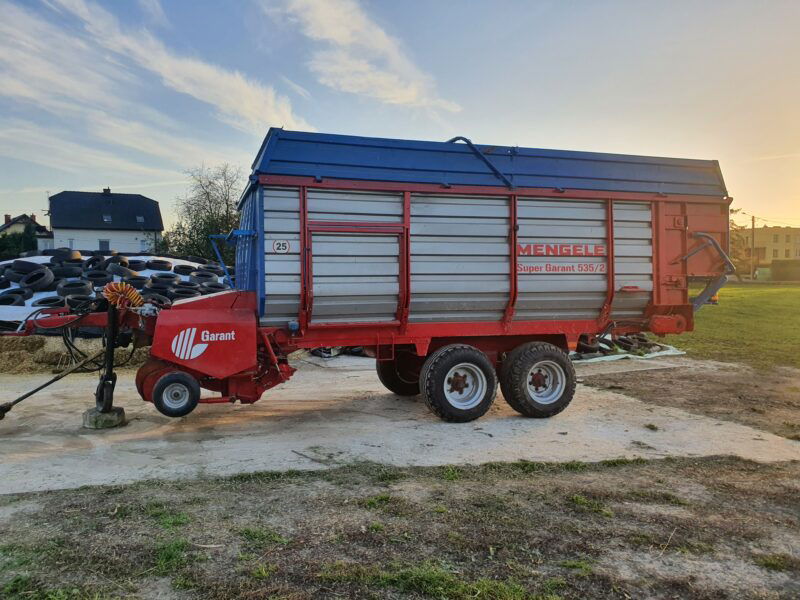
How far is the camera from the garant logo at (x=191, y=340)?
675 cm

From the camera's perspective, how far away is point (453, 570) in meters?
3.59

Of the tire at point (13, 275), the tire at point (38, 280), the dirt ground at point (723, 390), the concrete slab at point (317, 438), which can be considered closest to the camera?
the concrete slab at point (317, 438)

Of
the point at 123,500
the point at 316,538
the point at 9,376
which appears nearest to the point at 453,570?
the point at 316,538

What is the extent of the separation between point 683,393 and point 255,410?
6804 millimetres

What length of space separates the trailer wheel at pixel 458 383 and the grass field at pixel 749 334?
8.34 meters

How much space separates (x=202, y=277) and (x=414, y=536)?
14.2 metres

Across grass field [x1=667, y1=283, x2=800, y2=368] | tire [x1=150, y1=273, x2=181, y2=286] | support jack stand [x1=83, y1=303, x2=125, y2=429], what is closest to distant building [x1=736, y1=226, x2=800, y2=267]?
grass field [x1=667, y1=283, x2=800, y2=368]

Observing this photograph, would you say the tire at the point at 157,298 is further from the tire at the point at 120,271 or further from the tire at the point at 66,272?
the tire at the point at 66,272

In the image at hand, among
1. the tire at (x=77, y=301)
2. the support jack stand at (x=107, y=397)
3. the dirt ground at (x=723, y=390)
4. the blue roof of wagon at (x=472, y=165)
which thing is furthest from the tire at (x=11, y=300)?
the dirt ground at (x=723, y=390)

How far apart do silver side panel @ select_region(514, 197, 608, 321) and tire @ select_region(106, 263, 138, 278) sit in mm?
11307

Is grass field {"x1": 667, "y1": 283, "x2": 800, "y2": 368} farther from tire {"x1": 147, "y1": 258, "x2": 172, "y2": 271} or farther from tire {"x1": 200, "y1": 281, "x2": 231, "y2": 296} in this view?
tire {"x1": 147, "y1": 258, "x2": 172, "y2": 271}

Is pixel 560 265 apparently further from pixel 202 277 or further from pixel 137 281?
pixel 202 277

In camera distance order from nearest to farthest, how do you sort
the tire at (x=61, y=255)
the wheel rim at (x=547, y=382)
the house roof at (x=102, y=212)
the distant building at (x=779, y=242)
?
the wheel rim at (x=547, y=382), the tire at (x=61, y=255), the house roof at (x=102, y=212), the distant building at (x=779, y=242)

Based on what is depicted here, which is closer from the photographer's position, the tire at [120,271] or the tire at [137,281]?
the tire at [137,281]
